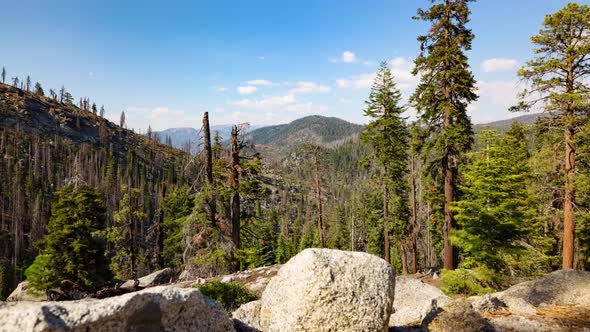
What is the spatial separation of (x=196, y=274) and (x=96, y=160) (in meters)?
119

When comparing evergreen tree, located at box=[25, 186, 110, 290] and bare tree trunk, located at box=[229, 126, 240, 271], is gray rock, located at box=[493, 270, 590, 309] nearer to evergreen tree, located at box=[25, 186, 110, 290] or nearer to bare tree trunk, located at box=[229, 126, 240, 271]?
bare tree trunk, located at box=[229, 126, 240, 271]

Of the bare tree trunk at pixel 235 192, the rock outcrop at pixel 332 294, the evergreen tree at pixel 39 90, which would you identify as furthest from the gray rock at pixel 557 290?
the evergreen tree at pixel 39 90

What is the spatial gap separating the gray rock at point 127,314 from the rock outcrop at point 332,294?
147cm

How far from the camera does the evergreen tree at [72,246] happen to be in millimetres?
24953

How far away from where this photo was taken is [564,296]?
9922 millimetres

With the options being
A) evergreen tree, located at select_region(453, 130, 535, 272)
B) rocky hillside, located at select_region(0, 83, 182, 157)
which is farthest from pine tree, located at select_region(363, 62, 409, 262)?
rocky hillside, located at select_region(0, 83, 182, 157)

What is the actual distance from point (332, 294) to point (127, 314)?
10.9 feet

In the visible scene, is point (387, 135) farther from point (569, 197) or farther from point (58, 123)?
point (58, 123)

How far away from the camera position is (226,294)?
13.7 m

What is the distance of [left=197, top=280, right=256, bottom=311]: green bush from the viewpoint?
13168mm

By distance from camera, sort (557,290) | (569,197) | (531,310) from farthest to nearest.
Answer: (569,197)
(557,290)
(531,310)

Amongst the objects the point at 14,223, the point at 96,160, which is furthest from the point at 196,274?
the point at 96,160

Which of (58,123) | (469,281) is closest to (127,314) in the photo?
(469,281)

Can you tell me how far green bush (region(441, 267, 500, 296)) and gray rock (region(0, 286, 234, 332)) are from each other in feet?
45.0
